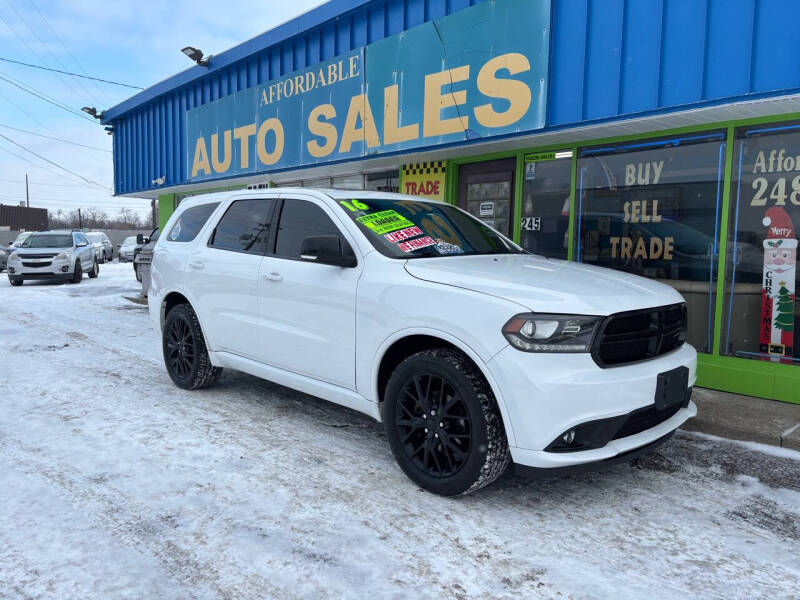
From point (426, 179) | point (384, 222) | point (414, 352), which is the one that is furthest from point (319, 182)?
point (414, 352)

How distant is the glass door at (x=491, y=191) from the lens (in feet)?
24.4

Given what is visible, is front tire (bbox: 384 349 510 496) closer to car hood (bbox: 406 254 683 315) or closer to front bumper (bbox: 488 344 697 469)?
front bumper (bbox: 488 344 697 469)

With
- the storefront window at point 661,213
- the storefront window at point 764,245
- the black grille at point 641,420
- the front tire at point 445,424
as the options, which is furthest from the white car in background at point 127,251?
the black grille at point 641,420

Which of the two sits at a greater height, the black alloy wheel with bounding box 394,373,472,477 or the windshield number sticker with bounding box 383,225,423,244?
the windshield number sticker with bounding box 383,225,423,244

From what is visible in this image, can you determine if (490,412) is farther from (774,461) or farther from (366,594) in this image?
(774,461)

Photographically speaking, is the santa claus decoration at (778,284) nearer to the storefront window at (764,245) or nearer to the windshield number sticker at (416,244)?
the storefront window at (764,245)

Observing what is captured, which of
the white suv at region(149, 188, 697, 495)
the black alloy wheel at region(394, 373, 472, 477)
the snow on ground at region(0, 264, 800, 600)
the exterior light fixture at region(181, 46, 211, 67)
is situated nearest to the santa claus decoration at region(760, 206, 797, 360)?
the snow on ground at region(0, 264, 800, 600)

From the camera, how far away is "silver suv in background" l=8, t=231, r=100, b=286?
54.4 ft

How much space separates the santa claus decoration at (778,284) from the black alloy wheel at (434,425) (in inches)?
151

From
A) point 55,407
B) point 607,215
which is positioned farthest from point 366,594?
point 607,215

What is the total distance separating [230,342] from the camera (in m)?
4.69

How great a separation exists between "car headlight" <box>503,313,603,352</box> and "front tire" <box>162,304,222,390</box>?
3266 mm

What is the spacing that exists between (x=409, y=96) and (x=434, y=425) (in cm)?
562

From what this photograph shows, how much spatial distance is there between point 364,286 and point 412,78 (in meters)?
4.94
